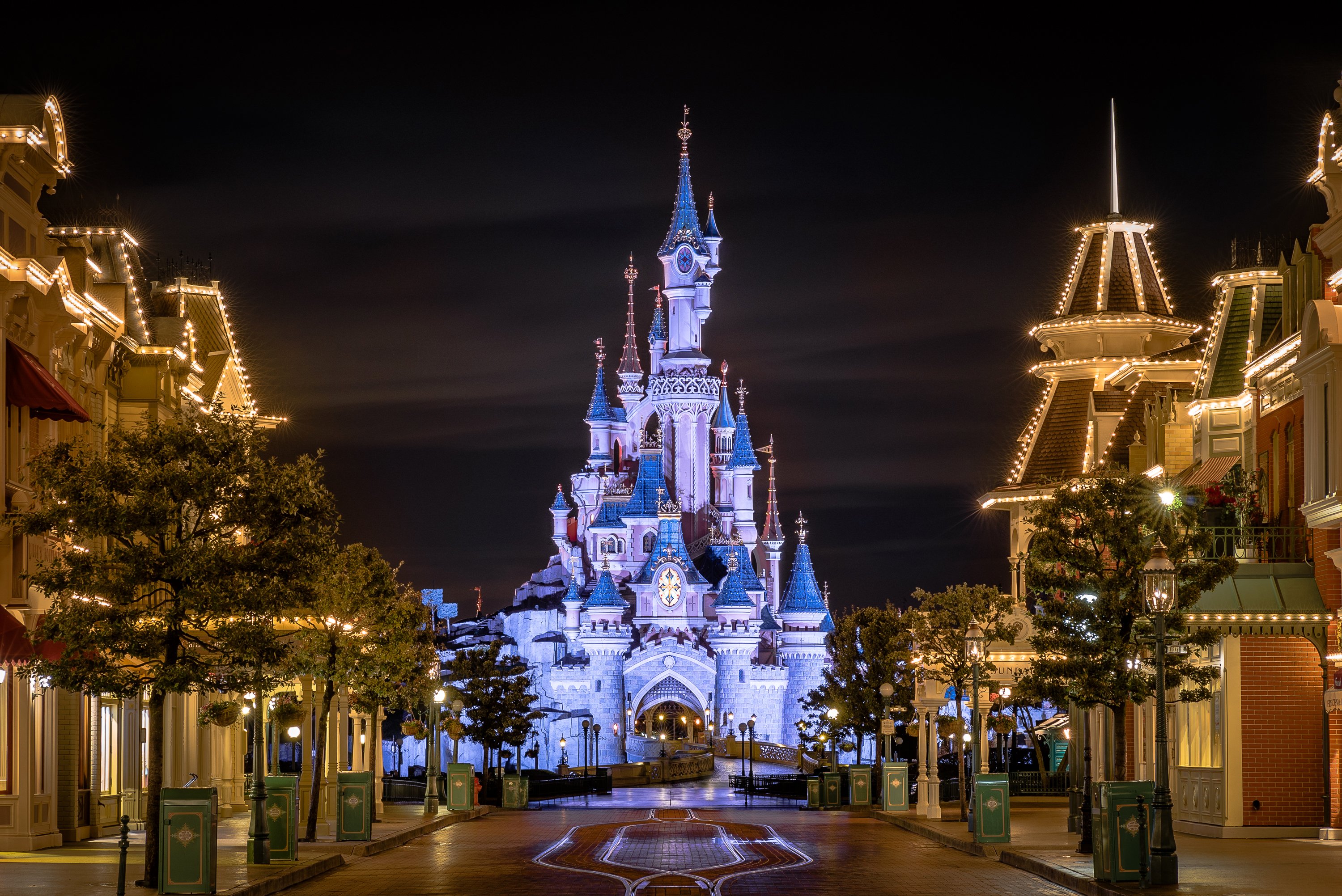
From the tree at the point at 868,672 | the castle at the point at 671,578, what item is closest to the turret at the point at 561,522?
the castle at the point at 671,578

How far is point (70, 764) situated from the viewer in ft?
96.1

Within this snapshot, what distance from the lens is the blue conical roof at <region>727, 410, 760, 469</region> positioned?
498 ft

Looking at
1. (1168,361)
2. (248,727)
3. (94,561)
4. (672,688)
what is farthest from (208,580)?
(672,688)

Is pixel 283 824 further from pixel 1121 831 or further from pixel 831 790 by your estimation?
pixel 831 790

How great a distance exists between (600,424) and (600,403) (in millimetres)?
2083

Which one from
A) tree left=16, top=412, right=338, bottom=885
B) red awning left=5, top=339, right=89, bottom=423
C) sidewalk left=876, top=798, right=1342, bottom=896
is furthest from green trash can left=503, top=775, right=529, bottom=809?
tree left=16, top=412, right=338, bottom=885

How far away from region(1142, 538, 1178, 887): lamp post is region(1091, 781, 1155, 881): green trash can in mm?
166

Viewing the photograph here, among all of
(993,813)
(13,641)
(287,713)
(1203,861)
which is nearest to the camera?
(1203,861)

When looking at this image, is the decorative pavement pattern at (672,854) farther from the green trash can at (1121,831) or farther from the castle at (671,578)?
the castle at (671,578)

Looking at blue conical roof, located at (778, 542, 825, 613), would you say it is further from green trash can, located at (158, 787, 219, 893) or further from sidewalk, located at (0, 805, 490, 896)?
green trash can, located at (158, 787, 219, 893)

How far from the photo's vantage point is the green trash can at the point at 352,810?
96.4 feet

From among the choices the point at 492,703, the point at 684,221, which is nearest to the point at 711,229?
the point at 684,221

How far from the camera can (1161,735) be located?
20.8m

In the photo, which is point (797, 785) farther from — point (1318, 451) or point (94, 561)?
point (94, 561)
